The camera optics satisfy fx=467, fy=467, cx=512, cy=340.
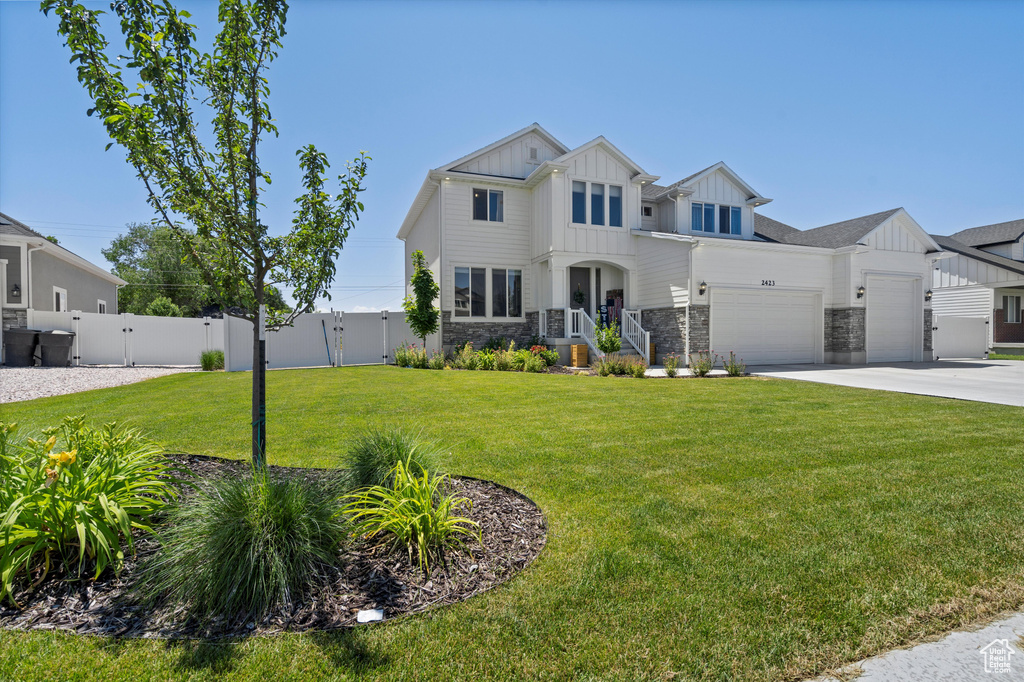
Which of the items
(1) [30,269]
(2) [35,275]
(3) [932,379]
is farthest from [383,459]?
(2) [35,275]

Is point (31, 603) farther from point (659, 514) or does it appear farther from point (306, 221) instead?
point (659, 514)

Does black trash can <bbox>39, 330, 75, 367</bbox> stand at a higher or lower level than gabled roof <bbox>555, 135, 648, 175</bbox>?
lower

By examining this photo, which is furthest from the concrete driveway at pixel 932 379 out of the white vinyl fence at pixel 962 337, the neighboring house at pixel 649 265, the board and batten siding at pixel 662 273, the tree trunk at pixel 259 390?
the tree trunk at pixel 259 390

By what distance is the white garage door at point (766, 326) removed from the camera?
15.0 metres

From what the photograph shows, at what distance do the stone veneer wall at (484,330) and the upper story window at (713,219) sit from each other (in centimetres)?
699

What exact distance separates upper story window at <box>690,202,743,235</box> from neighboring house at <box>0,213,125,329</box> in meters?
23.1

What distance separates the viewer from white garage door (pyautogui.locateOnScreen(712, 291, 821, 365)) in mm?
15031

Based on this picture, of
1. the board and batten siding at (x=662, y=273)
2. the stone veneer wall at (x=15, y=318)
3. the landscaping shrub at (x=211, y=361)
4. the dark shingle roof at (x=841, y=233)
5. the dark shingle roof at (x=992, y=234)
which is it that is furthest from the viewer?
the dark shingle roof at (x=992, y=234)

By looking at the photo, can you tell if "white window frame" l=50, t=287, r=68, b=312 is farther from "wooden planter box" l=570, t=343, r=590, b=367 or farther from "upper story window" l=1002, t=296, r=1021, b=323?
"upper story window" l=1002, t=296, r=1021, b=323

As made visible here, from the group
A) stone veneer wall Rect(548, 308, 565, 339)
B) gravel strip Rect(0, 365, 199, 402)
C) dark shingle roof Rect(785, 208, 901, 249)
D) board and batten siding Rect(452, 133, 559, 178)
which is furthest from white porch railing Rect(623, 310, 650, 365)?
gravel strip Rect(0, 365, 199, 402)

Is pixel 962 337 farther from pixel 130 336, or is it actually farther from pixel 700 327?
pixel 130 336

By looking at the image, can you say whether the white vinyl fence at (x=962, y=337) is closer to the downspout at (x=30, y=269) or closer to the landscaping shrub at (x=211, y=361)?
the landscaping shrub at (x=211, y=361)

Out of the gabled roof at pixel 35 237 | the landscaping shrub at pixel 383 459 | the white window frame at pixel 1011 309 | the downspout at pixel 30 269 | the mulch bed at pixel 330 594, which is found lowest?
the mulch bed at pixel 330 594

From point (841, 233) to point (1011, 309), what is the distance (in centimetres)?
1691
